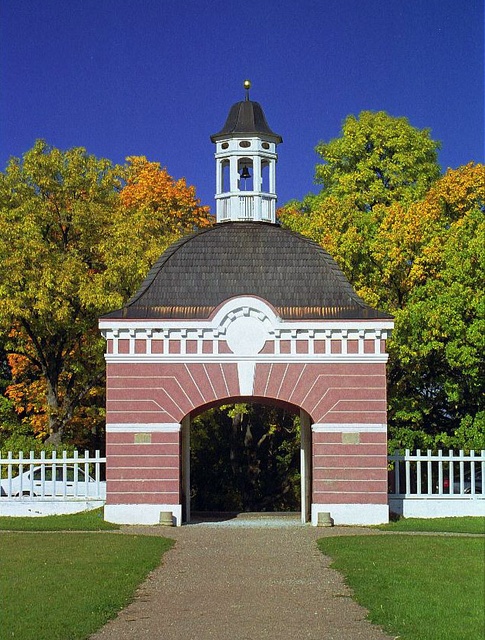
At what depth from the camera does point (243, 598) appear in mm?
14367

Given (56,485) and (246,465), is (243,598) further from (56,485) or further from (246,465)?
(246,465)

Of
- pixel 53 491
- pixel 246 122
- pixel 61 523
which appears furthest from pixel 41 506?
pixel 246 122

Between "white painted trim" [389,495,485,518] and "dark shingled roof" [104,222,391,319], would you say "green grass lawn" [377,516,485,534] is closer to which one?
"white painted trim" [389,495,485,518]

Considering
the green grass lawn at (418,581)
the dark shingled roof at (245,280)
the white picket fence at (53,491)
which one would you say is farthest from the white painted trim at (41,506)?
the green grass lawn at (418,581)

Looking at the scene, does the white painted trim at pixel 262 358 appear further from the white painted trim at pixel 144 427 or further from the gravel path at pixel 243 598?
the gravel path at pixel 243 598

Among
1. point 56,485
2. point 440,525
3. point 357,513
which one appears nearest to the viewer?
point 440,525

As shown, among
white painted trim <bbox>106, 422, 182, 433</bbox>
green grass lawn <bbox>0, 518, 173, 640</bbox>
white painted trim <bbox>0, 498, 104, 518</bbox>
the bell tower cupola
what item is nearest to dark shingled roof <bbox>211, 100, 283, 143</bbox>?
the bell tower cupola

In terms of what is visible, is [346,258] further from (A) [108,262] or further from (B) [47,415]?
(B) [47,415]

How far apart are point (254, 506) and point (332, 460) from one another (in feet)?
49.9

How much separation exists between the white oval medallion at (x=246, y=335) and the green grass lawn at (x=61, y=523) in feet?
14.8

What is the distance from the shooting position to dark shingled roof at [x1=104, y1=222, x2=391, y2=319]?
2541cm

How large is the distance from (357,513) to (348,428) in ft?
5.88

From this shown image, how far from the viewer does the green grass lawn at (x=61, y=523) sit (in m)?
23.9

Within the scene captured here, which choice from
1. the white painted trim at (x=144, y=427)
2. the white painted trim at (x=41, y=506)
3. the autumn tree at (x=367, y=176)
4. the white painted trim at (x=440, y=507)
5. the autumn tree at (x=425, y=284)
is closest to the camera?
the white painted trim at (x=144, y=427)
